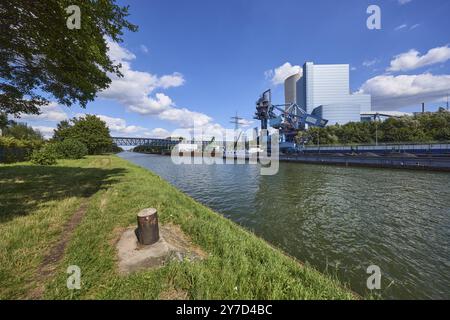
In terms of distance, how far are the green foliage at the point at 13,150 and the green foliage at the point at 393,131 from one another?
7229 centimetres

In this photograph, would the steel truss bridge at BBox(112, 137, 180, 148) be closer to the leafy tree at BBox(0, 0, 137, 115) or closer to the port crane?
the port crane

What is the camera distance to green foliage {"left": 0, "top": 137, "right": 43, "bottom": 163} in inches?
965

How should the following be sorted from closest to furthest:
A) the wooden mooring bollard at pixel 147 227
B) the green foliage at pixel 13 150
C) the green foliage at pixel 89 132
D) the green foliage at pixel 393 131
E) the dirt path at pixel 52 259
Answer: the dirt path at pixel 52 259 < the wooden mooring bollard at pixel 147 227 < the green foliage at pixel 13 150 < the green foliage at pixel 89 132 < the green foliage at pixel 393 131

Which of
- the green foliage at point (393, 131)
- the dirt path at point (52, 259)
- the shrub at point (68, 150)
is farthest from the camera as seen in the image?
the green foliage at point (393, 131)

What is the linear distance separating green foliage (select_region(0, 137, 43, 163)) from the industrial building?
128885 millimetres

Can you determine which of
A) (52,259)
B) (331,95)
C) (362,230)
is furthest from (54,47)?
(331,95)

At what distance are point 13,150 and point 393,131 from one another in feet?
281

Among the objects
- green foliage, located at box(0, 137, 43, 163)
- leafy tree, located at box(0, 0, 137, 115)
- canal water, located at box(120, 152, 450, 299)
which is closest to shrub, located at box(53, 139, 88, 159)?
green foliage, located at box(0, 137, 43, 163)

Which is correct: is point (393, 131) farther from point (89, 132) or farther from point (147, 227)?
point (89, 132)

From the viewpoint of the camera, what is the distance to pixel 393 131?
57.5 metres

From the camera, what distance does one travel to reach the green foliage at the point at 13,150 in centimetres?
2452

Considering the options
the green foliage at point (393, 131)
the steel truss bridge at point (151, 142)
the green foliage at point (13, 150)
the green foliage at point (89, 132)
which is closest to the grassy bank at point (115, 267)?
the green foliage at point (13, 150)

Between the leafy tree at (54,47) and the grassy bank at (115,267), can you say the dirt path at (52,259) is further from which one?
the leafy tree at (54,47)

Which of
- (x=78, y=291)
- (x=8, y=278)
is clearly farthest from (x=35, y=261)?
(x=78, y=291)
